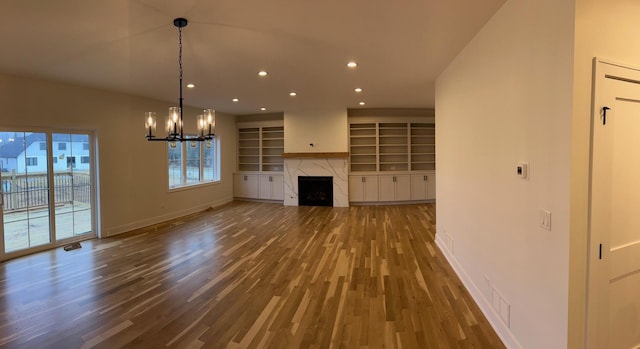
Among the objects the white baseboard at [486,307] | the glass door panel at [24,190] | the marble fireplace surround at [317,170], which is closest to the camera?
the white baseboard at [486,307]

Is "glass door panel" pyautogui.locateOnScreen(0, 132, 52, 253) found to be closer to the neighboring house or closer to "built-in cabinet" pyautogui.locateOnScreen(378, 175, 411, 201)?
the neighboring house

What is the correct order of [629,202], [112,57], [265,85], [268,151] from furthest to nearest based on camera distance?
[268,151], [265,85], [112,57], [629,202]

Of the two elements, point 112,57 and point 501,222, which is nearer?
point 501,222

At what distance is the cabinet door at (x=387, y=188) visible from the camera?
8.14 m

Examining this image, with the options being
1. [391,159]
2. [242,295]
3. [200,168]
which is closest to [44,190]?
[200,168]

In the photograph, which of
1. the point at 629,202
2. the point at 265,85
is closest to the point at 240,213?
the point at 265,85

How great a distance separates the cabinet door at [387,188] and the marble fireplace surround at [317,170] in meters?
0.94

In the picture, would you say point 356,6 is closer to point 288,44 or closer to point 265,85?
point 288,44

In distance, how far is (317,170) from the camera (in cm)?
818

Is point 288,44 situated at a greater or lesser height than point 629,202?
greater

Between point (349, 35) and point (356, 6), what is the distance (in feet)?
1.91

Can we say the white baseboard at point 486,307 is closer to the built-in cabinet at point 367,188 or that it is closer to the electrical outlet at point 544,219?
the electrical outlet at point 544,219

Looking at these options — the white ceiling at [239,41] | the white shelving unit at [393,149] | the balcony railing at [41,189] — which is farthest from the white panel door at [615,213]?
the white shelving unit at [393,149]

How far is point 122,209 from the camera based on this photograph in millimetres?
5680
